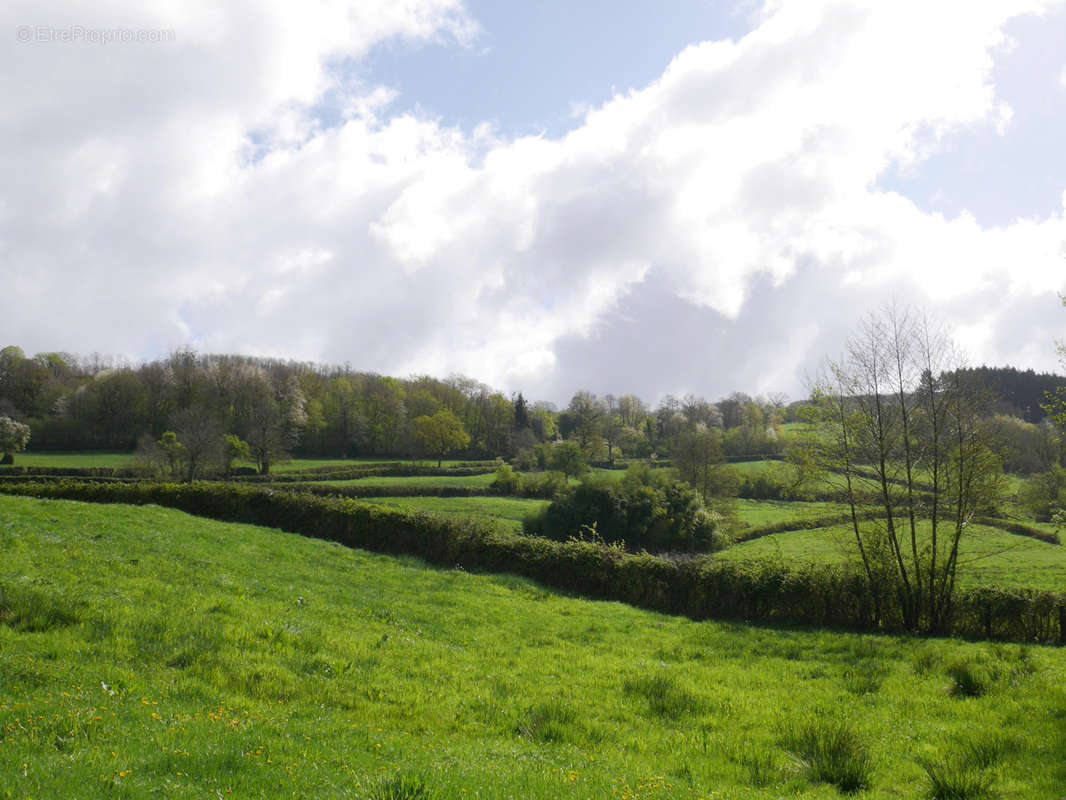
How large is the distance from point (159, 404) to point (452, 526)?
88.0m

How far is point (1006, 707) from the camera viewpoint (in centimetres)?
896

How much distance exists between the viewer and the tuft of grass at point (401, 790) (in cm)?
509

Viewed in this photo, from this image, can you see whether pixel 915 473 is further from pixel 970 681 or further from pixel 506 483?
pixel 506 483

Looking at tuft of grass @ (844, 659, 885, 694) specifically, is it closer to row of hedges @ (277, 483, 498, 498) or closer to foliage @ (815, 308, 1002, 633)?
foliage @ (815, 308, 1002, 633)

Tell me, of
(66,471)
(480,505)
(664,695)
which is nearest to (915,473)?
(664,695)

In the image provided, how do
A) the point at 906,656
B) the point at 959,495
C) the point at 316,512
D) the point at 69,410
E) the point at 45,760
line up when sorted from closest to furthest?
the point at 45,760, the point at 906,656, the point at 959,495, the point at 316,512, the point at 69,410

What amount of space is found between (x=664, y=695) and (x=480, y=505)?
48701 mm

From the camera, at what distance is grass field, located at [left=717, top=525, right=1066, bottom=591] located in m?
18.9

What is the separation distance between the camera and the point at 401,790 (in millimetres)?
5160

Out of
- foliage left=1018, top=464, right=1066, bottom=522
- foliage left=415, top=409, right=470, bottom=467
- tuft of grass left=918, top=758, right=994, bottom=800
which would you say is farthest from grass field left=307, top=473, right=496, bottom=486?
tuft of grass left=918, top=758, right=994, bottom=800

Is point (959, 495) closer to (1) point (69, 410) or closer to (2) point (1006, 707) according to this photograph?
(2) point (1006, 707)

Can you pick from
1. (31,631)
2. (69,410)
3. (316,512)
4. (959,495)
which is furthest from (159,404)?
(959,495)

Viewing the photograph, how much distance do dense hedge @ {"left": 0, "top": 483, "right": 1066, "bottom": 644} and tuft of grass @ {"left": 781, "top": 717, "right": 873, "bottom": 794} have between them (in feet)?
34.5

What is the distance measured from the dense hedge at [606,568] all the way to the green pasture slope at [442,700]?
7.87 feet
